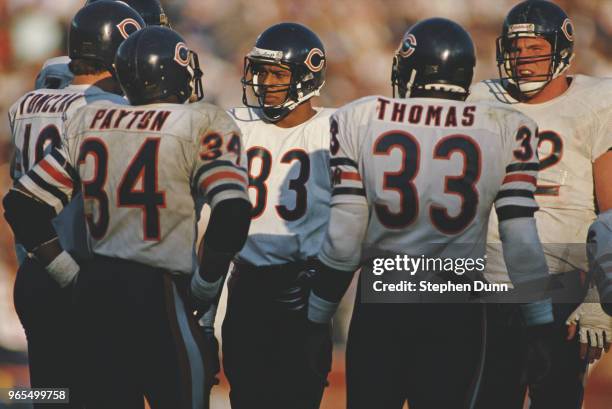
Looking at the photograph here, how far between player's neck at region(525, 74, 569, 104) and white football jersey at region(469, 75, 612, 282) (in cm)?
5

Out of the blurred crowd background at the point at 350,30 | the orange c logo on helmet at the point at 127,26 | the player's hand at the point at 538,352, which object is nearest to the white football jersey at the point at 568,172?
the player's hand at the point at 538,352

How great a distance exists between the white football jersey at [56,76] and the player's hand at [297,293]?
162 cm

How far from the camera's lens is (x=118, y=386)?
407 centimetres

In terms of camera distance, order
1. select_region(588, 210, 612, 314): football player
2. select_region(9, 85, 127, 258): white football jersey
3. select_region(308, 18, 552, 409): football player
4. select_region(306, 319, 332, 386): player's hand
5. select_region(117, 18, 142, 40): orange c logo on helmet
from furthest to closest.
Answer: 1. select_region(117, 18, 142, 40): orange c logo on helmet
2. select_region(9, 85, 127, 258): white football jersey
3. select_region(588, 210, 612, 314): football player
4. select_region(306, 319, 332, 386): player's hand
5. select_region(308, 18, 552, 409): football player

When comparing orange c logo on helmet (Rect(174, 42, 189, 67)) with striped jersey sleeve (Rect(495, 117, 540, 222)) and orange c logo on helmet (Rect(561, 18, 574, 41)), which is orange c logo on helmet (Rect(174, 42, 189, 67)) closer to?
striped jersey sleeve (Rect(495, 117, 540, 222))

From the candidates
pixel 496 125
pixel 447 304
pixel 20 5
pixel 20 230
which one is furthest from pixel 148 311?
pixel 20 5

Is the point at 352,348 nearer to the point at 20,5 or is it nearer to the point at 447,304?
the point at 447,304

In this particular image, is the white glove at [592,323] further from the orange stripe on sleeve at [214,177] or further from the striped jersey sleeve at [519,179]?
the orange stripe on sleeve at [214,177]

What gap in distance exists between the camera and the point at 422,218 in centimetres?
405

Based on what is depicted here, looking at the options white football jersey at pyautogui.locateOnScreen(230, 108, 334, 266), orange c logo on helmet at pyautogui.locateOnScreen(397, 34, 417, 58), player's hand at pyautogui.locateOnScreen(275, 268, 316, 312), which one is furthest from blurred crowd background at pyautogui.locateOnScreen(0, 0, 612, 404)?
orange c logo on helmet at pyautogui.locateOnScreen(397, 34, 417, 58)

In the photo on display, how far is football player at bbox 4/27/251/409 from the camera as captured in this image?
13.3 feet

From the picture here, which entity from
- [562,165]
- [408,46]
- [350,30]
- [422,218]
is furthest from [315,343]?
[350,30]

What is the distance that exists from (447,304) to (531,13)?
173cm

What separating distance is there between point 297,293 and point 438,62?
4.39 ft
